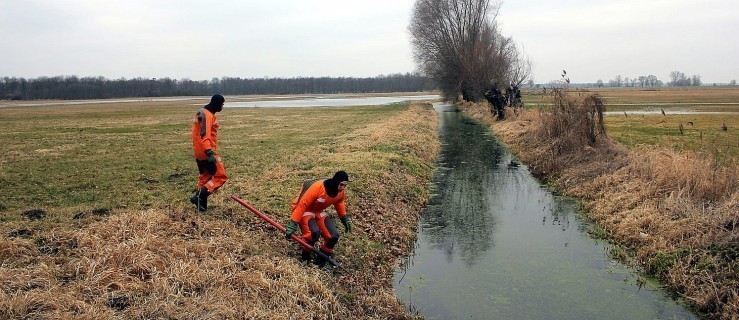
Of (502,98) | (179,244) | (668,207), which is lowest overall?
(668,207)

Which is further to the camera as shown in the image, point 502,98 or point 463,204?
point 502,98

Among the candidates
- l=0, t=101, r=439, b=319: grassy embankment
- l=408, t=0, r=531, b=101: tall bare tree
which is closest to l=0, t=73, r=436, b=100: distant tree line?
l=408, t=0, r=531, b=101: tall bare tree

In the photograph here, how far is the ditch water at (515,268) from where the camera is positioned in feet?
23.3

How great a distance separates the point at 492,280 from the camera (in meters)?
8.10

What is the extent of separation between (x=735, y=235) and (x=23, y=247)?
1112 centimetres

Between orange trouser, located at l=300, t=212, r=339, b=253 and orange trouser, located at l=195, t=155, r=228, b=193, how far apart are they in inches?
82.5

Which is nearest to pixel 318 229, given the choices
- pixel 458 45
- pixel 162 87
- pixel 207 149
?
pixel 207 149

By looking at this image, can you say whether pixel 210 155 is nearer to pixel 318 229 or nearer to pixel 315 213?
pixel 315 213

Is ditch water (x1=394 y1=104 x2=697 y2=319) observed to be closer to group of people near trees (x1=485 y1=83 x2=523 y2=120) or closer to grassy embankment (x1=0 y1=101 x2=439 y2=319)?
grassy embankment (x1=0 y1=101 x2=439 y2=319)

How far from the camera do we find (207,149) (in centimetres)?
811

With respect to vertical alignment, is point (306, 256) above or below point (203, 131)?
below

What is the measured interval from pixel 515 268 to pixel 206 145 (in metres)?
6.04

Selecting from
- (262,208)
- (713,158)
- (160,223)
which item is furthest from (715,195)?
(160,223)

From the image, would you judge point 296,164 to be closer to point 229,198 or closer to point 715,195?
point 229,198
